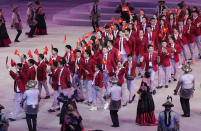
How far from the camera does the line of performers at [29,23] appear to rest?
20672mm

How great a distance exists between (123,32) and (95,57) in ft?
6.11

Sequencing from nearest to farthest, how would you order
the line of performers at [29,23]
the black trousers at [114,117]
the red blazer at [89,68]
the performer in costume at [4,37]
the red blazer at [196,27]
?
the black trousers at [114,117] → the red blazer at [89,68] → the red blazer at [196,27] → the performer in costume at [4,37] → the line of performers at [29,23]

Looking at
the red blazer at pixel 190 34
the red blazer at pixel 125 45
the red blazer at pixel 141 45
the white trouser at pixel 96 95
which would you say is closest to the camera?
the white trouser at pixel 96 95

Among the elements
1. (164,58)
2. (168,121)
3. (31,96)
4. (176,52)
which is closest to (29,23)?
(176,52)

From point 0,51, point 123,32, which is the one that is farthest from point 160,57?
point 0,51

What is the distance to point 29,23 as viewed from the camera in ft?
71.5

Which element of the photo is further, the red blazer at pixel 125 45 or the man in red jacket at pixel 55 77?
the red blazer at pixel 125 45

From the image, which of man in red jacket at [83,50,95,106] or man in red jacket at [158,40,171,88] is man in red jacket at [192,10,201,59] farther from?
man in red jacket at [83,50,95,106]

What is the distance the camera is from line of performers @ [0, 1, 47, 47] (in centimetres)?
2067

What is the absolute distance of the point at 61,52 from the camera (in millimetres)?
19703

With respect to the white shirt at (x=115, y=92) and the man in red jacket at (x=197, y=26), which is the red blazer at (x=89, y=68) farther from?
the man in red jacket at (x=197, y=26)

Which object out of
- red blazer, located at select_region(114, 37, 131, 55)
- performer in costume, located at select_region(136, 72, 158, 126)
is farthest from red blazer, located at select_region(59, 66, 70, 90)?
red blazer, located at select_region(114, 37, 131, 55)

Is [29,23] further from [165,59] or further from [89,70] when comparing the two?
[89,70]

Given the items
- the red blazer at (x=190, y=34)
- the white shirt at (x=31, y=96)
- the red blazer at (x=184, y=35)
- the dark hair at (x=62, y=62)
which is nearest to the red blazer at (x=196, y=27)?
the red blazer at (x=190, y=34)
